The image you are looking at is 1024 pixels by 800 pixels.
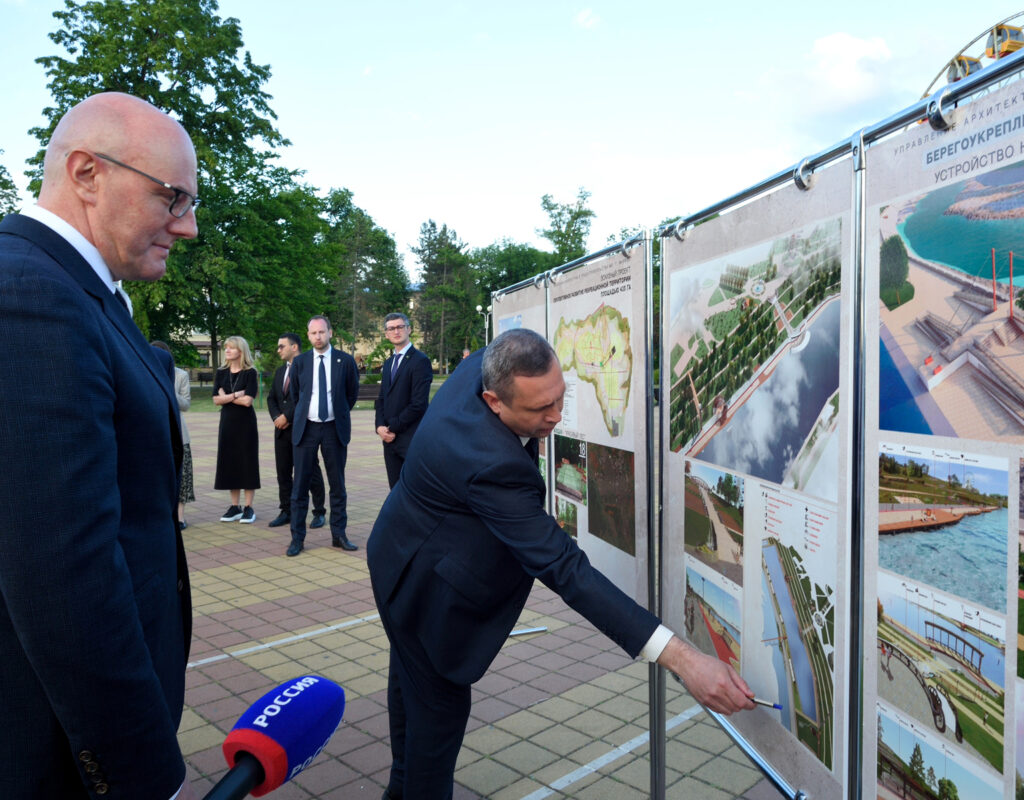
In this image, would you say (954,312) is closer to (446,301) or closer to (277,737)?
(277,737)

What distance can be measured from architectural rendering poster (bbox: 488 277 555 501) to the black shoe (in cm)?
332

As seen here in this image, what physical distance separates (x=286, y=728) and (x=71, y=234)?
3.32 ft

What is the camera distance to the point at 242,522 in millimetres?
8734

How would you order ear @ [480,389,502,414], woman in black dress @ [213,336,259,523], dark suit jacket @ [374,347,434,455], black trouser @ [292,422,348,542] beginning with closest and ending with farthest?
ear @ [480,389,502,414], dark suit jacket @ [374,347,434,455], black trouser @ [292,422,348,542], woman in black dress @ [213,336,259,523]

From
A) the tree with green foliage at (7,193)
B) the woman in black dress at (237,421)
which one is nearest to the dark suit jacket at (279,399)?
the woman in black dress at (237,421)

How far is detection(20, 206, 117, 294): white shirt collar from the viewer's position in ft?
4.74

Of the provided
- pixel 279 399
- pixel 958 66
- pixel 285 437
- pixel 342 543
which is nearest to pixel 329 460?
pixel 342 543

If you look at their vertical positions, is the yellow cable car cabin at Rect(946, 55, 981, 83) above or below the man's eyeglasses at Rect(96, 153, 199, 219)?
above

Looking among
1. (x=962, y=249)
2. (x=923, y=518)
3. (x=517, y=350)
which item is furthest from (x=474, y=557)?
(x=962, y=249)

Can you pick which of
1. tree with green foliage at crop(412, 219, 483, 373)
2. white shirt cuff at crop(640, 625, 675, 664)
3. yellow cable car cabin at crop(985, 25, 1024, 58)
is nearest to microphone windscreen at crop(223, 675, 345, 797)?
white shirt cuff at crop(640, 625, 675, 664)

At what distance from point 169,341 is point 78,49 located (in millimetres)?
11021

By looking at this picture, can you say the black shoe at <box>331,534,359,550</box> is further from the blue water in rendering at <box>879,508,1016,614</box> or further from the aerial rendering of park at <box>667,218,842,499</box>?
Answer: the blue water in rendering at <box>879,508,1016,614</box>

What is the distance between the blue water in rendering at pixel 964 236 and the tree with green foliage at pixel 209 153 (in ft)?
87.8

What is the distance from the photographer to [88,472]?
1249 mm
